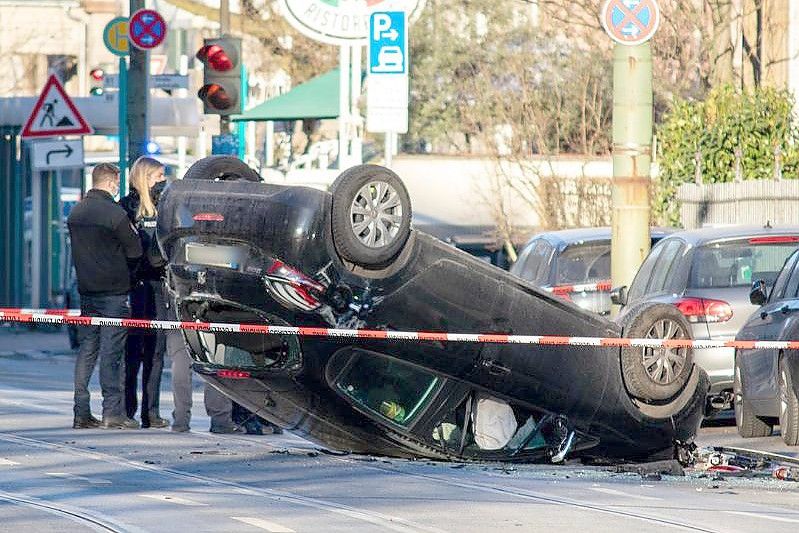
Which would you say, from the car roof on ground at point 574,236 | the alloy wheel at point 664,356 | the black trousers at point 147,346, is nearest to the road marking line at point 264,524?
the alloy wheel at point 664,356

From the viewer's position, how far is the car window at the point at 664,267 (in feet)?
49.8

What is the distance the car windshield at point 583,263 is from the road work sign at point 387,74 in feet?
6.51

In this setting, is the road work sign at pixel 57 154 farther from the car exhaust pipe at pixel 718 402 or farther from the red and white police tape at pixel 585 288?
the car exhaust pipe at pixel 718 402

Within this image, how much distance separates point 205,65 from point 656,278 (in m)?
7.08

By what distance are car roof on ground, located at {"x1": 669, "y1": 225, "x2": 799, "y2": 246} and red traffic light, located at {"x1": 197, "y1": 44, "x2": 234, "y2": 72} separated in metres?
6.96

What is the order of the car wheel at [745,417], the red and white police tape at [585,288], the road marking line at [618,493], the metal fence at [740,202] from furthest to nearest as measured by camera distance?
the metal fence at [740,202] → the red and white police tape at [585,288] → the car wheel at [745,417] → the road marking line at [618,493]

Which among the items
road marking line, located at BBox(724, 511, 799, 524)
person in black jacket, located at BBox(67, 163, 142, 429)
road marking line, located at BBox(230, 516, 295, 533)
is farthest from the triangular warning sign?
road marking line, located at BBox(724, 511, 799, 524)

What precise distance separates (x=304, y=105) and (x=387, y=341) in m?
21.1

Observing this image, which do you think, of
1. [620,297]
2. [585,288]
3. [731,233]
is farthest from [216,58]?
[731,233]

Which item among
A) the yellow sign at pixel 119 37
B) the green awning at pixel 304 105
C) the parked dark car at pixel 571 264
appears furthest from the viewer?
the green awning at pixel 304 105

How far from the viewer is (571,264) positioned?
18.5 meters

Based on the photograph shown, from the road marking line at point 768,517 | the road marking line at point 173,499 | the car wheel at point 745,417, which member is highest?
the road marking line at point 768,517

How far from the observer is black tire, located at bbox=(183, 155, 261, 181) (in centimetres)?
1099

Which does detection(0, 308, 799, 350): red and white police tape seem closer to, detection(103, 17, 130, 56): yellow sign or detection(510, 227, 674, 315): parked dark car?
detection(510, 227, 674, 315): parked dark car
